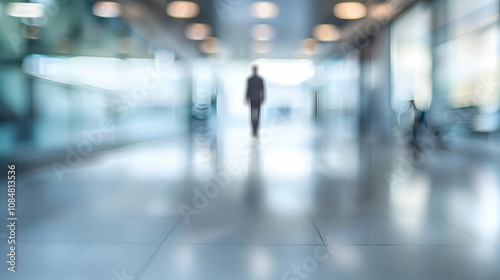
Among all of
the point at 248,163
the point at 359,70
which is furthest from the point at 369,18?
the point at 248,163

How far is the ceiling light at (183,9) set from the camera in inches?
412

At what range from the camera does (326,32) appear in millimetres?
14891

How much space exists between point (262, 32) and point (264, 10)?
3.64m

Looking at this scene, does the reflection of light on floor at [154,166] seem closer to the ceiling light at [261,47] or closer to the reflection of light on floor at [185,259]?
the reflection of light on floor at [185,259]

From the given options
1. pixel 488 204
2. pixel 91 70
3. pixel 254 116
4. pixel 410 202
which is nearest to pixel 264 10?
pixel 254 116

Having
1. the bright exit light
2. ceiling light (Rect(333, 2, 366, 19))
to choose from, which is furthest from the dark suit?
the bright exit light

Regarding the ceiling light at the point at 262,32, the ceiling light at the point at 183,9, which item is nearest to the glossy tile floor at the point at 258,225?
the ceiling light at the point at 183,9

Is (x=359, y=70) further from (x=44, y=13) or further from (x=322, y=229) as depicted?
(x=322, y=229)

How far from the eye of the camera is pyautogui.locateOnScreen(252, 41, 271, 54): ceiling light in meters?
17.7

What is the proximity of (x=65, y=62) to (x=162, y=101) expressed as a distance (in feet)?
23.4

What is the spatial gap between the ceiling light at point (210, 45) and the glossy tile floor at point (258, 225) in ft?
41.4

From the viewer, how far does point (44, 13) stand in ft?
19.6

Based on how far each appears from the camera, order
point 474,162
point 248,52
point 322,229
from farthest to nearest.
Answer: point 248,52
point 474,162
point 322,229

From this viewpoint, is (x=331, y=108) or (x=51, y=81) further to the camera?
(x=331, y=108)
